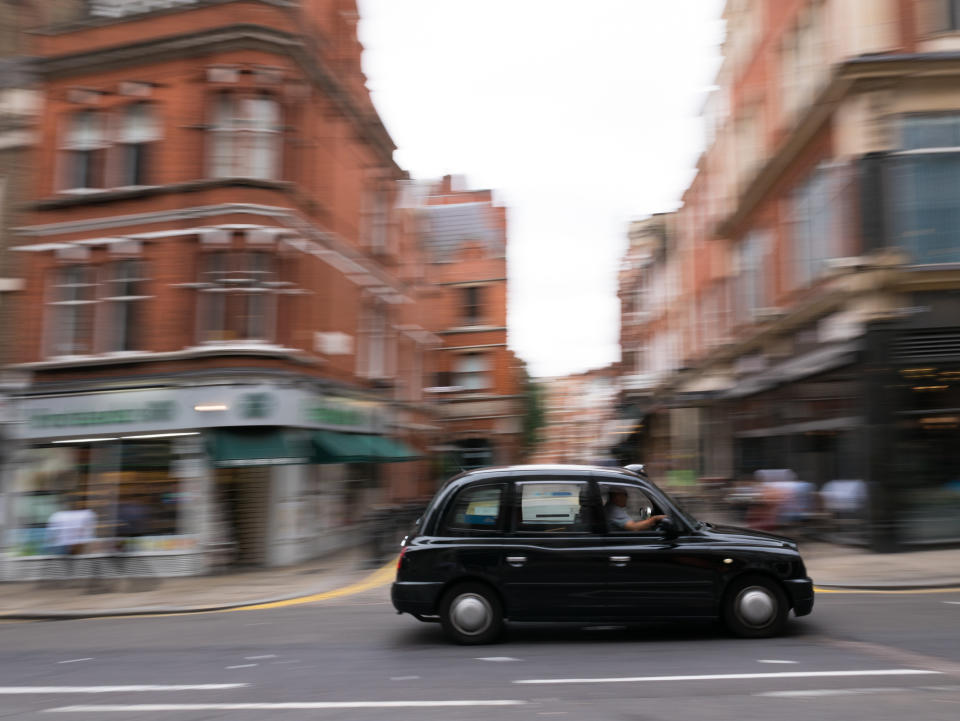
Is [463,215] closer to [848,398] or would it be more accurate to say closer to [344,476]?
[344,476]

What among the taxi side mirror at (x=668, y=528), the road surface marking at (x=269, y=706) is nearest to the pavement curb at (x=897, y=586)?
the taxi side mirror at (x=668, y=528)

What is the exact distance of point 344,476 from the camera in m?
22.3

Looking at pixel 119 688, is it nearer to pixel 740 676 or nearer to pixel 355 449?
pixel 740 676

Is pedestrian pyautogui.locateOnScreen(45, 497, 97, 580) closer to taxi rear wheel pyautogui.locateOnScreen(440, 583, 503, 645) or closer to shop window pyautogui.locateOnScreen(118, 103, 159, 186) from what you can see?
shop window pyautogui.locateOnScreen(118, 103, 159, 186)

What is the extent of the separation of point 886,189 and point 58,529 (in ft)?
55.6

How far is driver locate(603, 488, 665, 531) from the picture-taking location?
809 centimetres

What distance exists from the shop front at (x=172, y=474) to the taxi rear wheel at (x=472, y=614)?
9862 mm

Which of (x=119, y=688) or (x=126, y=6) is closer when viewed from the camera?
(x=119, y=688)

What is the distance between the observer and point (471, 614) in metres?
8.05

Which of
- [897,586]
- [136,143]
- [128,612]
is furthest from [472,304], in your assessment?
[897,586]

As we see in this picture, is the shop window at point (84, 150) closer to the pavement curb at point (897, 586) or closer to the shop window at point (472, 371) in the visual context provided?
the pavement curb at point (897, 586)

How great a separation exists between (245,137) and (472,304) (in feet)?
84.2

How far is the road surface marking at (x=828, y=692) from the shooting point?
5.98 metres

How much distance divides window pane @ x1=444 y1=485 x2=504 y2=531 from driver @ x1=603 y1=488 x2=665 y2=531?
1.07m
